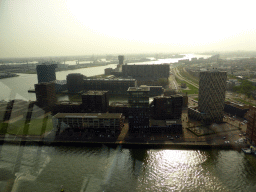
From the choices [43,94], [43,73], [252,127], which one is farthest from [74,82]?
[252,127]

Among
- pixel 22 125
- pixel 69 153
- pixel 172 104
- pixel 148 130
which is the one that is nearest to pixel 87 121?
pixel 69 153

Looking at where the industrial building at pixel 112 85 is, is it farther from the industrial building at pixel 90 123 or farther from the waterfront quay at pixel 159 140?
the waterfront quay at pixel 159 140

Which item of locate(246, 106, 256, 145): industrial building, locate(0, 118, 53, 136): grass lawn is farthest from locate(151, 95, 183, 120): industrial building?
locate(0, 118, 53, 136): grass lawn

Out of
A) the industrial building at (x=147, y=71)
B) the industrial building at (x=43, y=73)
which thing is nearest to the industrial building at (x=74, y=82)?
the industrial building at (x=43, y=73)

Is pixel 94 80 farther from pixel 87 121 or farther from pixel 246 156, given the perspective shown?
pixel 246 156

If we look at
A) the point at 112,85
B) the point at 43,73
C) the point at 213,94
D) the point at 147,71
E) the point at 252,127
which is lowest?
the point at 252,127

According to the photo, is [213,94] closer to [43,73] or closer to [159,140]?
[159,140]
